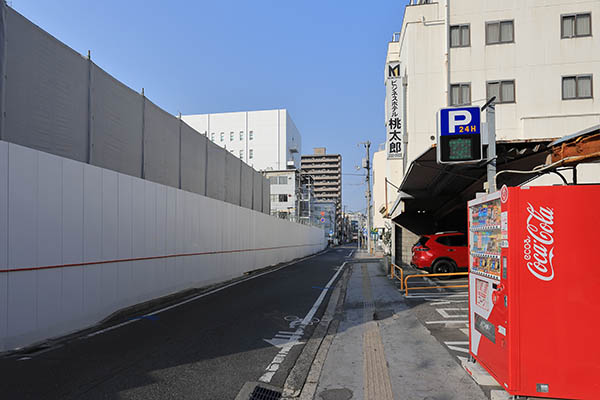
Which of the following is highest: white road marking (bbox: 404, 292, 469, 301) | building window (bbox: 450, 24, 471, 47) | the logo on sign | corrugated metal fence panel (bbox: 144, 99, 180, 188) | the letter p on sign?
→ building window (bbox: 450, 24, 471, 47)

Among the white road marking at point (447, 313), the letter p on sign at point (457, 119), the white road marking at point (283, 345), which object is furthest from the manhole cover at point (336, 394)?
the white road marking at point (447, 313)

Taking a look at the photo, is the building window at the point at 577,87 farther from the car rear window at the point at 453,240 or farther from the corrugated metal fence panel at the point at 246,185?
the corrugated metal fence panel at the point at 246,185

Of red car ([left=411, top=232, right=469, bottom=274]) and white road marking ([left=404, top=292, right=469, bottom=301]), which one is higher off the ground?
red car ([left=411, top=232, right=469, bottom=274])

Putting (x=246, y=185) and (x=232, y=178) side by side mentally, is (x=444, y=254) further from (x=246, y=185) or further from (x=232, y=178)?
(x=246, y=185)

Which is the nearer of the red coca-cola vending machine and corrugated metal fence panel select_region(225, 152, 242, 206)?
the red coca-cola vending machine

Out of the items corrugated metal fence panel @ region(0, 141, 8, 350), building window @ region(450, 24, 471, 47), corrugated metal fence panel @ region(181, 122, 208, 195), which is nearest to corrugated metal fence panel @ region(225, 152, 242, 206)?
corrugated metal fence panel @ region(181, 122, 208, 195)

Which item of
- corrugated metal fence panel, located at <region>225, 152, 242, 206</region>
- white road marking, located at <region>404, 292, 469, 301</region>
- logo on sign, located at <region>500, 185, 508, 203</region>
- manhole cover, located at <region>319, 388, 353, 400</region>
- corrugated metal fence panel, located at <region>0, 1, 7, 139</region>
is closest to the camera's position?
logo on sign, located at <region>500, 185, 508, 203</region>

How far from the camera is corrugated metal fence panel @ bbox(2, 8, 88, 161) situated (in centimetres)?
→ 743

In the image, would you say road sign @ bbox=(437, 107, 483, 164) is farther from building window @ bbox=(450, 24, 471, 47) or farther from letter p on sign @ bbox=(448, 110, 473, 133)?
building window @ bbox=(450, 24, 471, 47)

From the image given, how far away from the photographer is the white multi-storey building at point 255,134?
79.4 meters

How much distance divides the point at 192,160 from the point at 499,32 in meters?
16.8

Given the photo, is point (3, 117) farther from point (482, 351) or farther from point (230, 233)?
point (230, 233)

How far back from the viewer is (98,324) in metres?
8.39

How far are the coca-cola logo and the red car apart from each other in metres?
13.9
